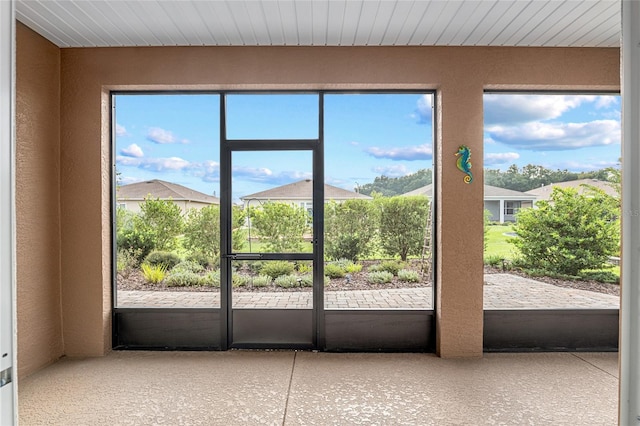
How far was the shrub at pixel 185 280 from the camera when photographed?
Answer: 4109 millimetres

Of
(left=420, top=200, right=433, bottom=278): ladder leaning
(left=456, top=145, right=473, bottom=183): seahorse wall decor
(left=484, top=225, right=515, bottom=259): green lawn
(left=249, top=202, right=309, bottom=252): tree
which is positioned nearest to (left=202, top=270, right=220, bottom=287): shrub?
(left=249, top=202, right=309, bottom=252): tree

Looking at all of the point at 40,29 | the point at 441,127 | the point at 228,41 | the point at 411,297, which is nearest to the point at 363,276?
the point at 411,297

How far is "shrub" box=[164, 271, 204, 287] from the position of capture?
4109 millimetres

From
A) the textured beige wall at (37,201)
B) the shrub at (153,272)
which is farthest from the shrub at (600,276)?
the textured beige wall at (37,201)

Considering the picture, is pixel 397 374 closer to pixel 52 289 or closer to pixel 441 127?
pixel 441 127

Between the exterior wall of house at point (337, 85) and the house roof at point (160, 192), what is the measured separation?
25 centimetres

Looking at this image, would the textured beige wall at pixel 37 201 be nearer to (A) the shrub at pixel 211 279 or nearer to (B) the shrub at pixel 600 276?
(A) the shrub at pixel 211 279

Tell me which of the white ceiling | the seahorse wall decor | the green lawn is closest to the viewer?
the white ceiling

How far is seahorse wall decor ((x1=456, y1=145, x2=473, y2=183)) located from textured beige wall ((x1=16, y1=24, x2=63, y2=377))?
12.4 ft

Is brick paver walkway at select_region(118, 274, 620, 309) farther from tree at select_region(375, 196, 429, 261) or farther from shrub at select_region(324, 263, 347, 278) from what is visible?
tree at select_region(375, 196, 429, 261)

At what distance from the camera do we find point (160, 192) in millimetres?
4098

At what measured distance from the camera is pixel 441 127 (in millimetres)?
3854

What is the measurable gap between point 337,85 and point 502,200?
199cm

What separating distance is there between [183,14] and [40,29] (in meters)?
1.30
